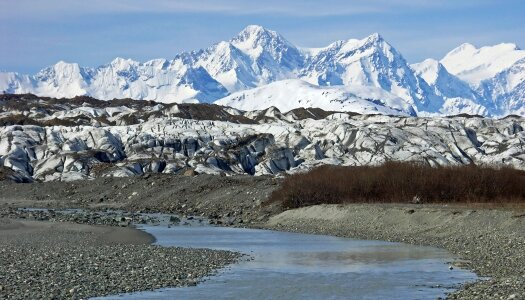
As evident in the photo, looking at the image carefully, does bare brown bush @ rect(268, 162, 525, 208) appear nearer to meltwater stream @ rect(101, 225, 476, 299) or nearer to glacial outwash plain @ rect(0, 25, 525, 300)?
glacial outwash plain @ rect(0, 25, 525, 300)

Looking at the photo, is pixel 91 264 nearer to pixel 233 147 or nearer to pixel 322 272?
pixel 322 272

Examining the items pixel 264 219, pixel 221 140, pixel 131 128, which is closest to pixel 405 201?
pixel 264 219

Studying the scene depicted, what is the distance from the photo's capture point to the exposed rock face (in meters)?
144

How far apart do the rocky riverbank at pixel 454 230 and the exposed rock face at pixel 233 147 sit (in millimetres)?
72127

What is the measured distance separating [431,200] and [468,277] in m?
38.0

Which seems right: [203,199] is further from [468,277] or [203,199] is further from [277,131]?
[277,131]

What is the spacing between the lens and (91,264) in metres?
35.2

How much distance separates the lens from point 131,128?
180 m

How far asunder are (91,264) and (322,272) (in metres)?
10.2

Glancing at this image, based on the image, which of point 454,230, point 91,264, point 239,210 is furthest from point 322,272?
point 239,210

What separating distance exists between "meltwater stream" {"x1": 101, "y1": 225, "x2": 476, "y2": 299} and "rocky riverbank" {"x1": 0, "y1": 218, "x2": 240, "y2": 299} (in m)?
1.23

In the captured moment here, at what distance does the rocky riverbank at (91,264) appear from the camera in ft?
93.8

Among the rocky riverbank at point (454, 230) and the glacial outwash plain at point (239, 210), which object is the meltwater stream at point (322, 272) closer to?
the glacial outwash plain at point (239, 210)

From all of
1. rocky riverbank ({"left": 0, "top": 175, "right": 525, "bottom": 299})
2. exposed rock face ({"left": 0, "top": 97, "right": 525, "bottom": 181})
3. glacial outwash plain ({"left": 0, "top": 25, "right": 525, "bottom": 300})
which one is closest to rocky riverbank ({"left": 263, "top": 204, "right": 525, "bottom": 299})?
rocky riverbank ({"left": 0, "top": 175, "right": 525, "bottom": 299})
